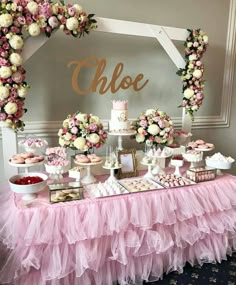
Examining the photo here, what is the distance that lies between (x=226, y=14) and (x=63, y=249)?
8.69 feet

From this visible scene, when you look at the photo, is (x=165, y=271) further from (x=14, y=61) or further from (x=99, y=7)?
(x=99, y=7)

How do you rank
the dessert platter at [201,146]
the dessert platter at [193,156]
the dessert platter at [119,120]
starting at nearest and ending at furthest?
the dessert platter at [119,120] < the dessert platter at [193,156] < the dessert platter at [201,146]

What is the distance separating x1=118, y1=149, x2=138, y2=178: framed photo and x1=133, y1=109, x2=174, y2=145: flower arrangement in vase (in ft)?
0.41

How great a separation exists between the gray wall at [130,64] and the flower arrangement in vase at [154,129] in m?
0.46

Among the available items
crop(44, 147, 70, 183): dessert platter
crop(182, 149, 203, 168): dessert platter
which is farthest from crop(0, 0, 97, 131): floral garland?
crop(182, 149, 203, 168): dessert platter

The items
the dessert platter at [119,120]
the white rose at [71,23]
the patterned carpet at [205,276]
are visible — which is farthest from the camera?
the dessert platter at [119,120]

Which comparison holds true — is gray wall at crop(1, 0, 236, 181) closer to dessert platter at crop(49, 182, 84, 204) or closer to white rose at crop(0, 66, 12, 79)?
white rose at crop(0, 66, 12, 79)

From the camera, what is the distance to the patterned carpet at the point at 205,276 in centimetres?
179

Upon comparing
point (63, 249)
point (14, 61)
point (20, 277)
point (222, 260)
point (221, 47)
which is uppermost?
point (221, 47)

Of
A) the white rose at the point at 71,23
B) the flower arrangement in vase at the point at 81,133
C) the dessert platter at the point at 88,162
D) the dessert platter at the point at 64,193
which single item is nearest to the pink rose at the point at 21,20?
the white rose at the point at 71,23

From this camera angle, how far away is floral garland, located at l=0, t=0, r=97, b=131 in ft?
4.97

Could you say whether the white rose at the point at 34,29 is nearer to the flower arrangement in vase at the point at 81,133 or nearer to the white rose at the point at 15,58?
the white rose at the point at 15,58

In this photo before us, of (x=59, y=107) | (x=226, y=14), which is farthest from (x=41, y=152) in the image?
(x=226, y=14)

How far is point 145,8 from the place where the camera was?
2305mm
